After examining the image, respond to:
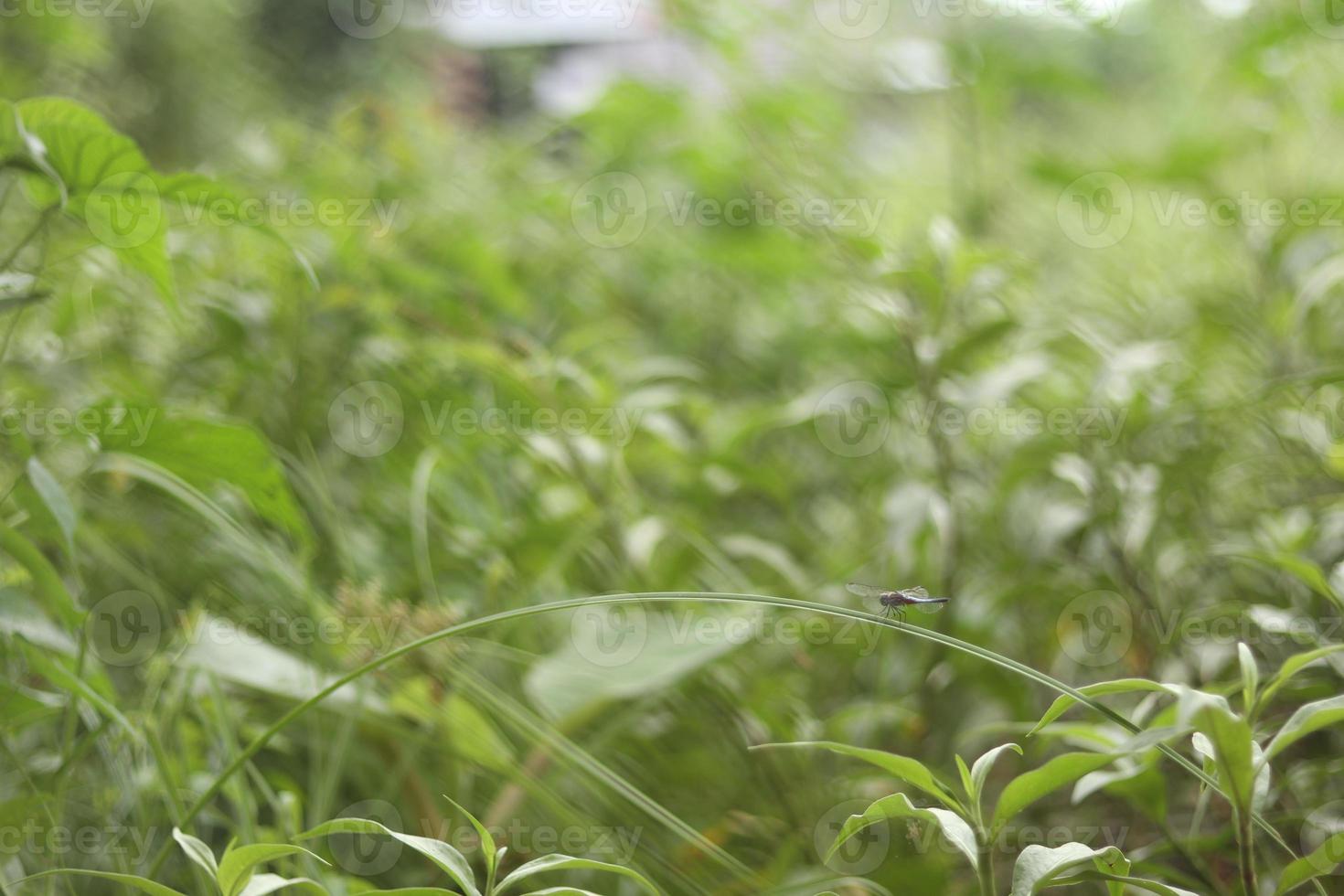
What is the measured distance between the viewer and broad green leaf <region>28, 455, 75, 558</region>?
0.44m

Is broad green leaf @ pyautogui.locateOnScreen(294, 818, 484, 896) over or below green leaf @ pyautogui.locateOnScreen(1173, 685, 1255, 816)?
below

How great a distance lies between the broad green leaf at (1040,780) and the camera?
348mm

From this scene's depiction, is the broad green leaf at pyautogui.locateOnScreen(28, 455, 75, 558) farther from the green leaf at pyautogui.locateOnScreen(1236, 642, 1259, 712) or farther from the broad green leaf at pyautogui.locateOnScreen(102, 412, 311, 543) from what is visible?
the green leaf at pyautogui.locateOnScreen(1236, 642, 1259, 712)

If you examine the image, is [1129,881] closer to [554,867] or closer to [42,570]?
[554,867]

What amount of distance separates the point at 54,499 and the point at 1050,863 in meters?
0.44

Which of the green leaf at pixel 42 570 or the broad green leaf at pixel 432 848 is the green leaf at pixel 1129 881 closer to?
the broad green leaf at pixel 432 848

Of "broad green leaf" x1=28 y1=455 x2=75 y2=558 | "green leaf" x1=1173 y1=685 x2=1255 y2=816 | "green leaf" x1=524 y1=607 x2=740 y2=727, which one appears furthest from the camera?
"green leaf" x1=524 y1=607 x2=740 y2=727

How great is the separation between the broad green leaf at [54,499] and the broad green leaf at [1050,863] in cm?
40

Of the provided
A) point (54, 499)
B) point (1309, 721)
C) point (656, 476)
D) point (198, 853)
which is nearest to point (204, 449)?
point (54, 499)

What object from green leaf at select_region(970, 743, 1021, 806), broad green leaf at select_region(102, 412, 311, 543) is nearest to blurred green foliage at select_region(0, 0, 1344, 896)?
broad green leaf at select_region(102, 412, 311, 543)

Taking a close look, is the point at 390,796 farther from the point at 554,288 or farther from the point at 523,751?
the point at 554,288

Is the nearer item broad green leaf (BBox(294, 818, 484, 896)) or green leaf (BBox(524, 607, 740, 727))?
broad green leaf (BBox(294, 818, 484, 896))

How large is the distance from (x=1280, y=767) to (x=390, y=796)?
→ 0.60 m

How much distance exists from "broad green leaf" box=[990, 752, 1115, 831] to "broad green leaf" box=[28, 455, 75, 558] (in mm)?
398
